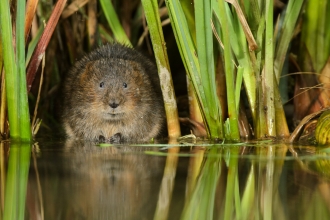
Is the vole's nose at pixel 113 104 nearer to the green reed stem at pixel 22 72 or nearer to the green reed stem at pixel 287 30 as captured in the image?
the green reed stem at pixel 22 72

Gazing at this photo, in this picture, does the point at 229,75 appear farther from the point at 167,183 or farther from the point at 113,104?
the point at 167,183

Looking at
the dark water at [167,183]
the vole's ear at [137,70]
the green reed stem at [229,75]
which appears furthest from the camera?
the vole's ear at [137,70]

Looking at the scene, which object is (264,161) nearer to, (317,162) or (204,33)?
(317,162)

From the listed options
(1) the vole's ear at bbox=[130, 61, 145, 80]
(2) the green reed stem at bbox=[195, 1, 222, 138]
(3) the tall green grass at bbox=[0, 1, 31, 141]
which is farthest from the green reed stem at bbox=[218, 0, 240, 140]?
(3) the tall green grass at bbox=[0, 1, 31, 141]

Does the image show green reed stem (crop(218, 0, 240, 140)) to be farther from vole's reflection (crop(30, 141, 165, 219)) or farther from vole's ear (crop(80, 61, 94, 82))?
vole's ear (crop(80, 61, 94, 82))

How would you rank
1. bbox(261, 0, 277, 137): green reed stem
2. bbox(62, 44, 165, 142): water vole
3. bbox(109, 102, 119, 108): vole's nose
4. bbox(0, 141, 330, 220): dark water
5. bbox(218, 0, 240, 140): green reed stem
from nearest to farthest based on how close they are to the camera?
bbox(0, 141, 330, 220): dark water
bbox(218, 0, 240, 140): green reed stem
bbox(261, 0, 277, 137): green reed stem
bbox(109, 102, 119, 108): vole's nose
bbox(62, 44, 165, 142): water vole

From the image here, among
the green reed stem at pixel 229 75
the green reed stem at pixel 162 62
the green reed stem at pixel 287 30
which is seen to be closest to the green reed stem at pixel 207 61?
the green reed stem at pixel 229 75

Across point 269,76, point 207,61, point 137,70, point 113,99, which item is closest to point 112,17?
point 137,70
